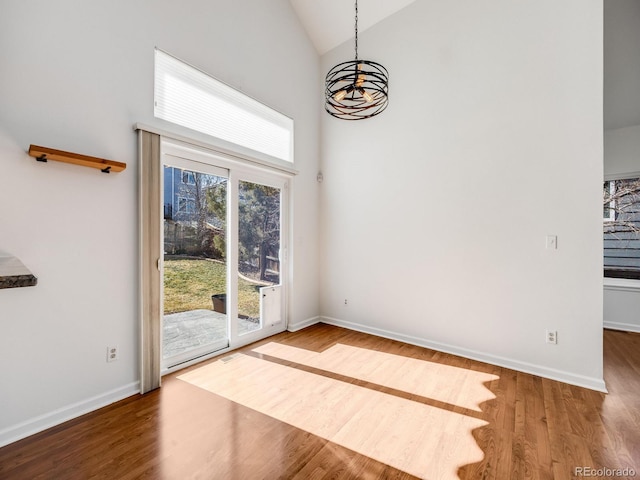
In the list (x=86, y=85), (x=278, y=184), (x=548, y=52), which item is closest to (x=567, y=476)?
(x=548, y=52)

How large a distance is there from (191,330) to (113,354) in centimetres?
78

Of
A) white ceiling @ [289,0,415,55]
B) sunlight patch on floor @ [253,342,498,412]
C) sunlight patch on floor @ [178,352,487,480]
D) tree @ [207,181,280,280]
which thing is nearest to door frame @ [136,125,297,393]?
sunlight patch on floor @ [178,352,487,480]

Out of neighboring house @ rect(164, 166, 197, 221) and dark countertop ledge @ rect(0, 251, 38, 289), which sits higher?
neighboring house @ rect(164, 166, 197, 221)

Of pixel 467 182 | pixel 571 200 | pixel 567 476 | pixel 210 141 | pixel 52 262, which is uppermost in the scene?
pixel 210 141

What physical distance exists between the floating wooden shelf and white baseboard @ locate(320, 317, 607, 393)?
345 centimetres

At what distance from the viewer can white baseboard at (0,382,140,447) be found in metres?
1.93

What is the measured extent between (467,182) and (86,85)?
367 cm

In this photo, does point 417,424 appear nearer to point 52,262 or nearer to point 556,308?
point 556,308

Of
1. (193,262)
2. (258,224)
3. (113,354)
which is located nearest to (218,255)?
(193,262)

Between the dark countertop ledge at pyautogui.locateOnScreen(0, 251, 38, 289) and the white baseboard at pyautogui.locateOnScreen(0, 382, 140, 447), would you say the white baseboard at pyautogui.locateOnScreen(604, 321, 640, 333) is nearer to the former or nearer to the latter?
the white baseboard at pyautogui.locateOnScreen(0, 382, 140, 447)

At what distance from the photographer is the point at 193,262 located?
122 inches

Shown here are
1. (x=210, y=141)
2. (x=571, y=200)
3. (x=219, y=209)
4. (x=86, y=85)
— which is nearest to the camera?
(x=86, y=85)

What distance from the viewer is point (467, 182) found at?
3316 mm

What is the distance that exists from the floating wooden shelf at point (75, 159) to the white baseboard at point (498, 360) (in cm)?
345
